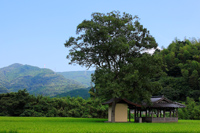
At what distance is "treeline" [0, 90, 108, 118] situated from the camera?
44.9 meters

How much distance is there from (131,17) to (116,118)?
13.9 m

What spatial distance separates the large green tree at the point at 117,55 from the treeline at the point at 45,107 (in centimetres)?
1396

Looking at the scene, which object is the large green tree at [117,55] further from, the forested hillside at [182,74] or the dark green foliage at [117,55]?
the forested hillside at [182,74]

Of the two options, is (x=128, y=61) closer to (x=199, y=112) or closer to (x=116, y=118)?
(x=116, y=118)

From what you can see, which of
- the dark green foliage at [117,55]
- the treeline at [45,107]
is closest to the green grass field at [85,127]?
Result: the dark green foliage at [117,55]

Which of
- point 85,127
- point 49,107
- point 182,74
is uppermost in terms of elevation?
point 182,74

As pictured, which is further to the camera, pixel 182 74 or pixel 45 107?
pixel 182 74

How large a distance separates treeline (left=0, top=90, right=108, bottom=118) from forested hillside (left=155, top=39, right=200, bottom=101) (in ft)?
→ 85.0

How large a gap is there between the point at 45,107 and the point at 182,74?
39.4 m

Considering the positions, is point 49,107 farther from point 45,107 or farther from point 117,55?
point 117,55

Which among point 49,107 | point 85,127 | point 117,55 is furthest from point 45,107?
point 85,127

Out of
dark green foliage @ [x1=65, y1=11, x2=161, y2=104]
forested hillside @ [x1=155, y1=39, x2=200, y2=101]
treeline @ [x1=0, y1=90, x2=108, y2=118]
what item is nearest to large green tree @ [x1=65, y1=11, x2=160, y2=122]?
dark green foliage @ [x1=65, y1=11, x2=161, y2=104]

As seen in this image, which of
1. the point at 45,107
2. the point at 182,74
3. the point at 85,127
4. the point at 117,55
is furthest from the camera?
the point at 182,74

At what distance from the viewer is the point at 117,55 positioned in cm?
3341
